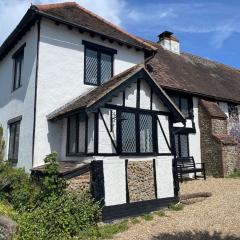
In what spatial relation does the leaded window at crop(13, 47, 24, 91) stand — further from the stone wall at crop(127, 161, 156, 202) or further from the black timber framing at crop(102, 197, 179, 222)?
the black timber framing at crop(102, 197, 179, 222)

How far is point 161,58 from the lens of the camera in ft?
64.5

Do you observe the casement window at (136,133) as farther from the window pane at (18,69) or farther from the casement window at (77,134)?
the window pane at (18,69)

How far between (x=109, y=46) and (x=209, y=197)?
6888mm

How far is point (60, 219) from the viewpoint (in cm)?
706

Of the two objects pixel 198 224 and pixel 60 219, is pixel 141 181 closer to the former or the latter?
pixel 198 224

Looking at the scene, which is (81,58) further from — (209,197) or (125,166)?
(209,197)

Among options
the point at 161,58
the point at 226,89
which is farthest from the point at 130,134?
the point at 226,89

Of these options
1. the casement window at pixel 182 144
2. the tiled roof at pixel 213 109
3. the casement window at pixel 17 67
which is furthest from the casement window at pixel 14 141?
the tiled roof at pixel 213 109

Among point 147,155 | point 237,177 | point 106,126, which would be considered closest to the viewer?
point 106,126

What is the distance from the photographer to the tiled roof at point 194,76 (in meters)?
17.1

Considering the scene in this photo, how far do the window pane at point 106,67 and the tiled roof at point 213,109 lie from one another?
725 cm

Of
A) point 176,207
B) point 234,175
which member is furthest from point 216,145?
point 176,207

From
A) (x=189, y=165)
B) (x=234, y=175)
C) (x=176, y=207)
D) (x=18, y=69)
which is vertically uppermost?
(x=18, y=69)

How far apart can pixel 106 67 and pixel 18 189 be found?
5740 mm
